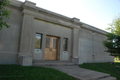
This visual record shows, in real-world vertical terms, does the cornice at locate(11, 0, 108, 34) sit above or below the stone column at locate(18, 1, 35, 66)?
above

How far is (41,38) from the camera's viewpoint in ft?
32.8

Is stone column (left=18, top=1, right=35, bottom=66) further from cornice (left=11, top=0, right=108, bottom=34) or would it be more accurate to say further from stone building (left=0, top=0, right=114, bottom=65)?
cornice (left=11, top=0, right=108, bottom=34)

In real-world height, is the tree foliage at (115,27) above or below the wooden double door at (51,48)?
above

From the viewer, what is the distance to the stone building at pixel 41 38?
827cm

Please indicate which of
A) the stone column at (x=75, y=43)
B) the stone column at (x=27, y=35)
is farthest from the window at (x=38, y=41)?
the stone column at (x=75, y=43)

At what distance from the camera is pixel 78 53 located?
1259cm

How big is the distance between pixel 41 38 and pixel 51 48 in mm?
1632

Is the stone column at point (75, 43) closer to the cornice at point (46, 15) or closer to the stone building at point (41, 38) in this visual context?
the stone building at point (41, 38)

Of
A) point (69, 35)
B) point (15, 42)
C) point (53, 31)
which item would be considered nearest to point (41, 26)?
point (53, 31)

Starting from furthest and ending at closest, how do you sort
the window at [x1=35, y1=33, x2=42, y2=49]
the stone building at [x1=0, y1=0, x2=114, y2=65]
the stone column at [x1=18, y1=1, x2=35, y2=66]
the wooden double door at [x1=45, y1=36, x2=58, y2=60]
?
1. the wooden double door at [x1=45, y1=36, x2=58, y2=60]
2. the window at [x1=35, y1=33, x2=42, y2=49]
3. the stone column at [x1=18, y1=1, x2=35, y2=66]
4. the stone building at [x1=0, y1=0, x2=114, y2=65]

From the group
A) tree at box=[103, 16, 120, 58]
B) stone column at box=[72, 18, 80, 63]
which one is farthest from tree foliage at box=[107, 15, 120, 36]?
stone column at box=[72, 18, 80, 63]

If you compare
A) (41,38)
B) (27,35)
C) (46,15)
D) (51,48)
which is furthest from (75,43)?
(27,35)

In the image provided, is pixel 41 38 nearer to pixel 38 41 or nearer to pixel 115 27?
pixel 38 41

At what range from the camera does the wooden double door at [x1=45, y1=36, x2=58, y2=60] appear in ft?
34.8
